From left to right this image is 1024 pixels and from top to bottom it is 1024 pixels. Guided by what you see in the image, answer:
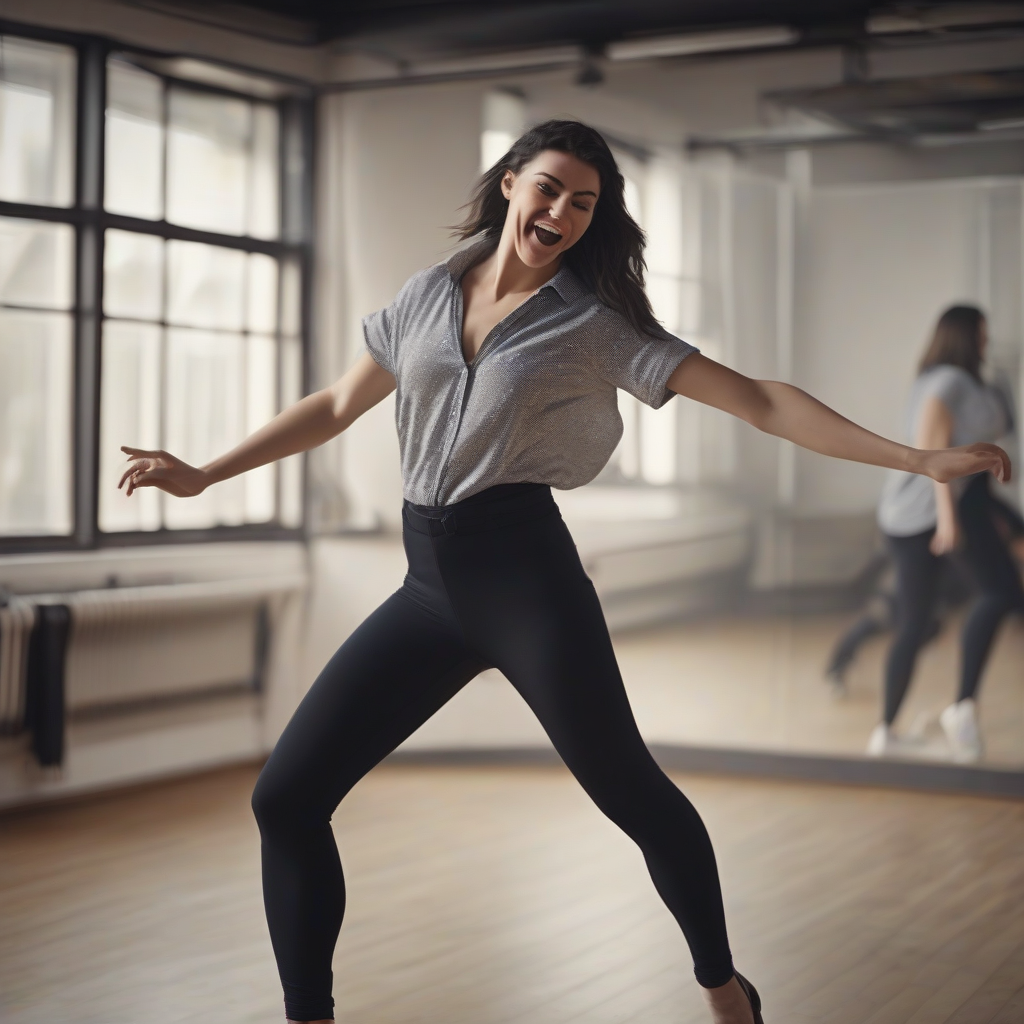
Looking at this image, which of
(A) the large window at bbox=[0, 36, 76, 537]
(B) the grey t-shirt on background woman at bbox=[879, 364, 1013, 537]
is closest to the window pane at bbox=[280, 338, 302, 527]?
(A) the large window at bbox=[0, 36, 76, 537]

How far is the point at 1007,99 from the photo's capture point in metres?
4.10

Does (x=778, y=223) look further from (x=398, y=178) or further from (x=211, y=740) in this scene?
(x=211, y=740)

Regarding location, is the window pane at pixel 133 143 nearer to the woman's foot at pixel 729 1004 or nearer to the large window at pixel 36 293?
the large window at pixel 36 293

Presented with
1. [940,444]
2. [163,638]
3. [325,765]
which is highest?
[940,444]

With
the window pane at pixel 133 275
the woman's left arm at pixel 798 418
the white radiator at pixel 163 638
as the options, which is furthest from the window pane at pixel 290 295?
the woman's left arm at pixel 798 418

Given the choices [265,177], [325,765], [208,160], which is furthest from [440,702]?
[265,177]

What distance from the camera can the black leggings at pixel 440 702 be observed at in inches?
77.4

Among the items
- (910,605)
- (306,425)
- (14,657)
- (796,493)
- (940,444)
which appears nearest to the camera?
(306,425)

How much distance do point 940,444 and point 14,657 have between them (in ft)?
9.22

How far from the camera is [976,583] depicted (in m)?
4.27

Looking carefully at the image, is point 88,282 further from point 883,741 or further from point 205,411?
point 883,741

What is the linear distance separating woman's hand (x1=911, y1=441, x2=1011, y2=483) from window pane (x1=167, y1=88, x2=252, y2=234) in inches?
126

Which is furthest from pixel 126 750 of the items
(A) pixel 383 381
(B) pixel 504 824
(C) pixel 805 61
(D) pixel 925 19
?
(D) pixel 925 19

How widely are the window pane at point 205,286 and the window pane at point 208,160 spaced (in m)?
0.09
